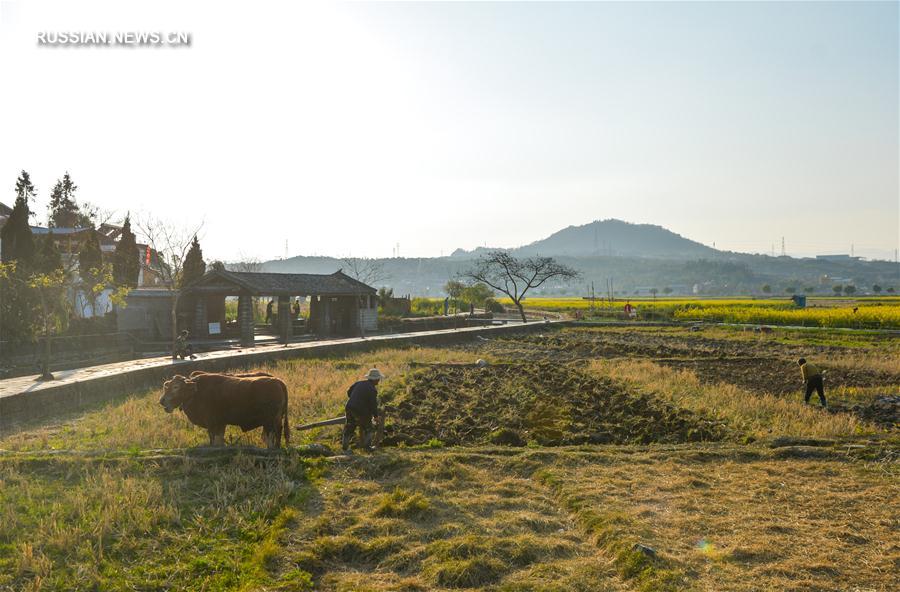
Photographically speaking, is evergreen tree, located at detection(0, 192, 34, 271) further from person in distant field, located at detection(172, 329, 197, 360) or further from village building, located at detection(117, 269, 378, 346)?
person in distant field, located at detection(172, 329, 197, 360)

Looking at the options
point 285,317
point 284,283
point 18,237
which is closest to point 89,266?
point 18,237

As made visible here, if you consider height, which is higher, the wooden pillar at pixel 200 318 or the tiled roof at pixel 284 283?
the tiled roof at pixel 284 283

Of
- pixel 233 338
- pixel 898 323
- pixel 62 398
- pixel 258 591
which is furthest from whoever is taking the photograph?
pixel 898 323

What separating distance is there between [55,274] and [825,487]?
28.2 meters

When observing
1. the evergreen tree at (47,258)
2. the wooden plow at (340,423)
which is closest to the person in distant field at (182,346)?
the evergreen tree at (47,258)

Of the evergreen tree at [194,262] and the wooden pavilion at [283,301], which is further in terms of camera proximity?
the evergreen tree at [194,262]

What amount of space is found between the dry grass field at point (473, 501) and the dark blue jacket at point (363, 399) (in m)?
0.90

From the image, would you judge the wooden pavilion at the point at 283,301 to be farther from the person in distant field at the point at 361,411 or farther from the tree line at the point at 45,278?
the person in distant field at the point at 361,411

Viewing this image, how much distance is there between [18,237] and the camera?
30656 mm

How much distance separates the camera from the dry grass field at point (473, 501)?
6720 mm

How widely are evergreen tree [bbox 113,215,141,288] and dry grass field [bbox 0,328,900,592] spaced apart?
27523 millimetres

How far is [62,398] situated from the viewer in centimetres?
1578

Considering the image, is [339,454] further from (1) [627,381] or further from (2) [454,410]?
(1) [627,381]

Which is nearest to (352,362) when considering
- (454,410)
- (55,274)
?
(454,410)
